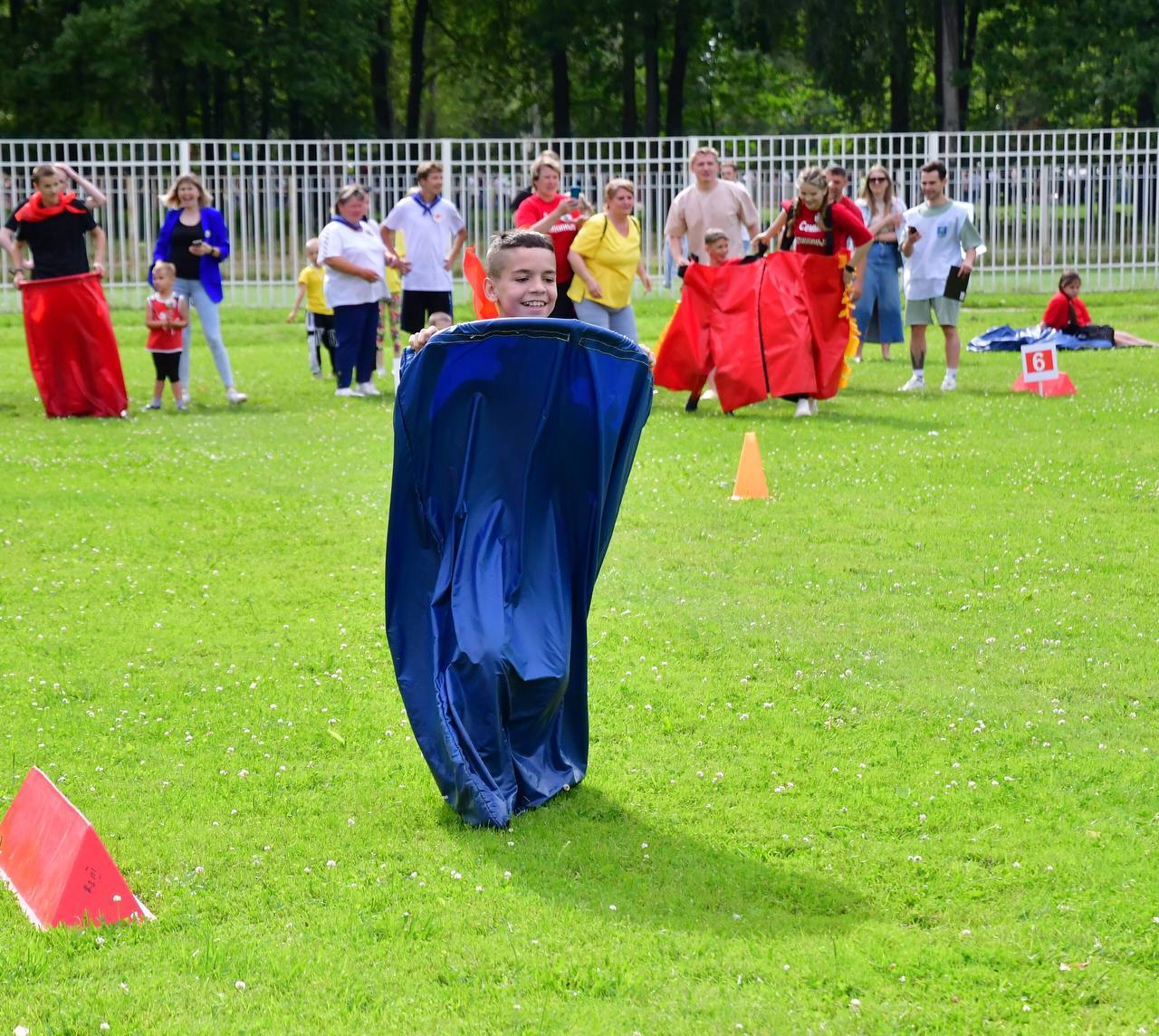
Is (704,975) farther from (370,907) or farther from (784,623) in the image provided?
(784,623)

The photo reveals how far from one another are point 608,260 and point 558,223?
20.9 inches

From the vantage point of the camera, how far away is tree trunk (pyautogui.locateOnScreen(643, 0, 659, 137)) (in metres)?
48.7

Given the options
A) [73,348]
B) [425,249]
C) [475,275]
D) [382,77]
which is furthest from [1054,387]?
[382,77]

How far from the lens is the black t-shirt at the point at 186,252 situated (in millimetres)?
14906

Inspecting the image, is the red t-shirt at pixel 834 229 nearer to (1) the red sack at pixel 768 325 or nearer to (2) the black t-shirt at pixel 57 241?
(1) the red sack at pixel 768 325

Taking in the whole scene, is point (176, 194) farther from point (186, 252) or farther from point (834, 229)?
point (834, 229)

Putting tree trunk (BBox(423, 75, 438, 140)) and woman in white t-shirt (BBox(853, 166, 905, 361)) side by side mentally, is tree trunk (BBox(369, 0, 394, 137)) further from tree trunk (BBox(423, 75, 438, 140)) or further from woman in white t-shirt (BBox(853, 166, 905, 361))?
woman in white t-shirt (BBox(853, 166, 905, 361))

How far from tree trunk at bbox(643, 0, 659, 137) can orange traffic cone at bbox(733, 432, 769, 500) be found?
39.5 metres

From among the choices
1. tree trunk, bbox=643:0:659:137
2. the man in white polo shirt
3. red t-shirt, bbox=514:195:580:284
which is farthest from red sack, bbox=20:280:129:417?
tree trunk, bbox=643:0:659:137

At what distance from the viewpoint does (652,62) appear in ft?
161

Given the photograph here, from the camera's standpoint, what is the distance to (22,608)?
304 inches

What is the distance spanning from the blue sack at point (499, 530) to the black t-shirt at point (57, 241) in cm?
1046

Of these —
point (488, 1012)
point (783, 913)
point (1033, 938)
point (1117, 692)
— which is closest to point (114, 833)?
point (488, 1012)

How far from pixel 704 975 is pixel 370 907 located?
37.2 inches
